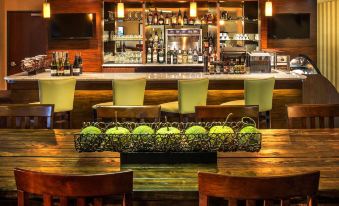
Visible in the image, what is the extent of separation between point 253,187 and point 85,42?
946 centimetres

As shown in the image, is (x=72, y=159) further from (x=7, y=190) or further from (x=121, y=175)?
(x=121, y=175)

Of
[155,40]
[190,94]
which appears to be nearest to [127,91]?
[190,94]

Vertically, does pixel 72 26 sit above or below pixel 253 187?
above

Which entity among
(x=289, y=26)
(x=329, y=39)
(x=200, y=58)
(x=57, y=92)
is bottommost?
(x=57, y=92)

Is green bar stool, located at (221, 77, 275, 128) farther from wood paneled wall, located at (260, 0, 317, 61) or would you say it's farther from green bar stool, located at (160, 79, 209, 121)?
wood paneled wall, located at (260, 0, 317, 61)

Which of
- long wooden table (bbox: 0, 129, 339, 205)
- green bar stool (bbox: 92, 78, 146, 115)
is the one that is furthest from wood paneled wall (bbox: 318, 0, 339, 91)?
long wooden table (bbox: 0, 129, 339, 205)

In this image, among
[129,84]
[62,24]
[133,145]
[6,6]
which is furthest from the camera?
[6,6]

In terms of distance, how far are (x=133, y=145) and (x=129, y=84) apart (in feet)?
12.2

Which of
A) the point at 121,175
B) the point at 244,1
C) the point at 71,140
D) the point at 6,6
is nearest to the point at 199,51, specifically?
the point at 244,1

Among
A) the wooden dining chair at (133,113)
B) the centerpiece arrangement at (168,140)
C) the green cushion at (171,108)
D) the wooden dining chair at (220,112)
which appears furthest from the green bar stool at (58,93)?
the centerpiece arrangement at (168,140)

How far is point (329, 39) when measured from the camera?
35.8 ft

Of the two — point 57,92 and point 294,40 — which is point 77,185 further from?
point 294,40

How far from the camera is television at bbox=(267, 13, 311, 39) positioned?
1123cm

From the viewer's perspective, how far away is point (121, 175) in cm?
210
